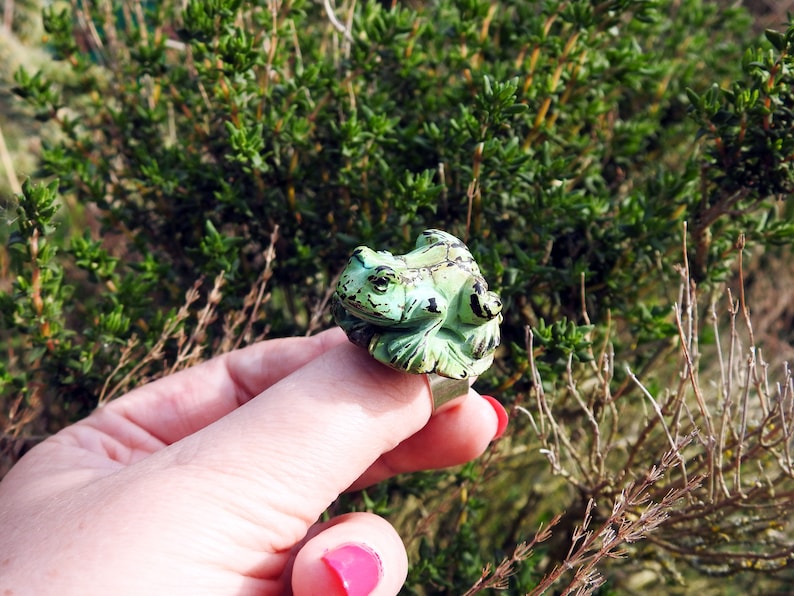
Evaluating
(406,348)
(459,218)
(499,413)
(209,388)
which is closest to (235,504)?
(406,348)

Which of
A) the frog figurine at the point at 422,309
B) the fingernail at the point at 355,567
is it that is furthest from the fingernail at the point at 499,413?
the fingernail at the point at 355,567

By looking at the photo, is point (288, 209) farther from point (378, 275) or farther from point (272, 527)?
point (272, 527)

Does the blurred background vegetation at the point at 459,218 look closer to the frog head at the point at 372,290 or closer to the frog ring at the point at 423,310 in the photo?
the frog ring at the point at 423,310

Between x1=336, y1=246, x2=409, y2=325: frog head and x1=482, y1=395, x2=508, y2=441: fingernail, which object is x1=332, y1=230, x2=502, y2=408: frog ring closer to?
x1=336, y1=246, x2=409, y2=325: frog head

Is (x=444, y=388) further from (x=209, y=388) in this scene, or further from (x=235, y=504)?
(x=209, y=388)

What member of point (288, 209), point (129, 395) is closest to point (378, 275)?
point (129, 395)

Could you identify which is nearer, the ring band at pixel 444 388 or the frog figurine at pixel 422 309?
the frog figurine at pixel 422 309
